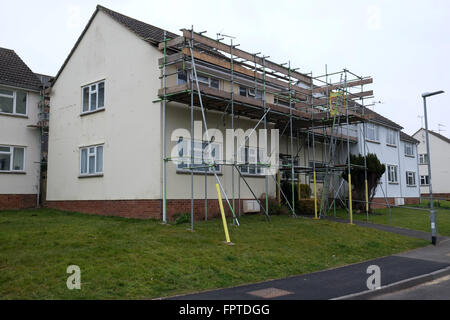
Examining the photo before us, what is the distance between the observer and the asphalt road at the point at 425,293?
770 cm

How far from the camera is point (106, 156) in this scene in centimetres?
1712

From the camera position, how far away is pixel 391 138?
3173 cm

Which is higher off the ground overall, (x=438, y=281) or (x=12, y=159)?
(x=12, y=159)

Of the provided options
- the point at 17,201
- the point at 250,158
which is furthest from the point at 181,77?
the point at 17,201

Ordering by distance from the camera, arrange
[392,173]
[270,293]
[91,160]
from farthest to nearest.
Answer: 1. [392,173]
2. [91,160]
3. [270,293]

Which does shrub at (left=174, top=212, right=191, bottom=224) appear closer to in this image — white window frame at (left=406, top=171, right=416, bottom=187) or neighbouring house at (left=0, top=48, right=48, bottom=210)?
neighbouring house at (left=0, top=48, right=48, bottom=210)

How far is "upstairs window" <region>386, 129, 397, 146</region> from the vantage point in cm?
3125

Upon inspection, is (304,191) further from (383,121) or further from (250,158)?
(383,121)

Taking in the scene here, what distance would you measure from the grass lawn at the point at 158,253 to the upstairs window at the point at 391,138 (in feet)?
57.8

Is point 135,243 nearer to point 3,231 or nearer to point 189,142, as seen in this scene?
point 3,231

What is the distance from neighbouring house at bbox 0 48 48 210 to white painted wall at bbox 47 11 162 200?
166 cm

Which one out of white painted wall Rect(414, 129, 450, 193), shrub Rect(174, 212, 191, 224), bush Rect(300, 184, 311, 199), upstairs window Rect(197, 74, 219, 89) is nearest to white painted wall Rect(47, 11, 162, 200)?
shrub Rect(174, 212, 191, 224)

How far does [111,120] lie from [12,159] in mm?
6658

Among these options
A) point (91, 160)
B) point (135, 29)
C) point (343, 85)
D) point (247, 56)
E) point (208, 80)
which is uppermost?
point (135, 29)
